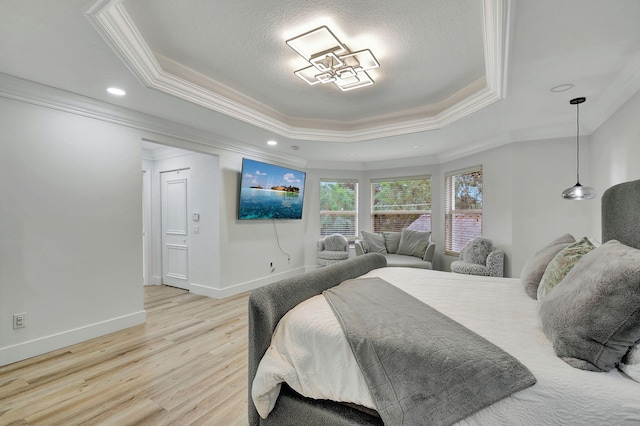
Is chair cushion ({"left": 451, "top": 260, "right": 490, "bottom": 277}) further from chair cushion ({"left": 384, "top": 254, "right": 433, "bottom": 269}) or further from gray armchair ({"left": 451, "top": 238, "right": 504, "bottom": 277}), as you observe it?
chair cushion ({"left": 384, "top": 254, "right": 433, "bottom": 269})

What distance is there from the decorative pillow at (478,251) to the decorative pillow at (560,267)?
7.96 ft

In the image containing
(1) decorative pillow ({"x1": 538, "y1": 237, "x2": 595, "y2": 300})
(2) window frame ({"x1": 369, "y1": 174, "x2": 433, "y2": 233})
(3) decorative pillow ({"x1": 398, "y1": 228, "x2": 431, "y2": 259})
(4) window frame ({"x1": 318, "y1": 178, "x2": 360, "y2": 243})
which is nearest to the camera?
(1) decorative pillow ({"x1": 538, "y1": 237, "x2": 595, "y2": 300})

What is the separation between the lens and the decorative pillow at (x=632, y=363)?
2.94 feet

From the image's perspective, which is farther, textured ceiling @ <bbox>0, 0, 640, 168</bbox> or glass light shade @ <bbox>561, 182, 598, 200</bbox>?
glass light shade @ <bbox>561, 182, 598, 200</bbox>

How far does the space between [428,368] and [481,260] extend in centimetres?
357

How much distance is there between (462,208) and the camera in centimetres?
492

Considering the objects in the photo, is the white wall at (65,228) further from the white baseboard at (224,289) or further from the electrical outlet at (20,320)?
the white baseboard at (224,289)

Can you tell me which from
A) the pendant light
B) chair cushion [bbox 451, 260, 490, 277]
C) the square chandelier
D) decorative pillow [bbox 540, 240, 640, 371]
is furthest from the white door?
the pendant light

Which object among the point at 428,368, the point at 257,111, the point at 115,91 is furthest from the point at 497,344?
the point at 115,91

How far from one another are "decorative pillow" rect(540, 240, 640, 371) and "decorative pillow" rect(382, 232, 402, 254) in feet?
14.0

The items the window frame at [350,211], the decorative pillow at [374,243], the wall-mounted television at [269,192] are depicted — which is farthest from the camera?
the window frame at [350,211]

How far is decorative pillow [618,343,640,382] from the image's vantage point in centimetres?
90

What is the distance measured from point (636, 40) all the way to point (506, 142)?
2.20 metres

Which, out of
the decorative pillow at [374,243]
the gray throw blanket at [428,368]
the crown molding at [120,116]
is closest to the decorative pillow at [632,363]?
the gray throw blanket at [428,368]
